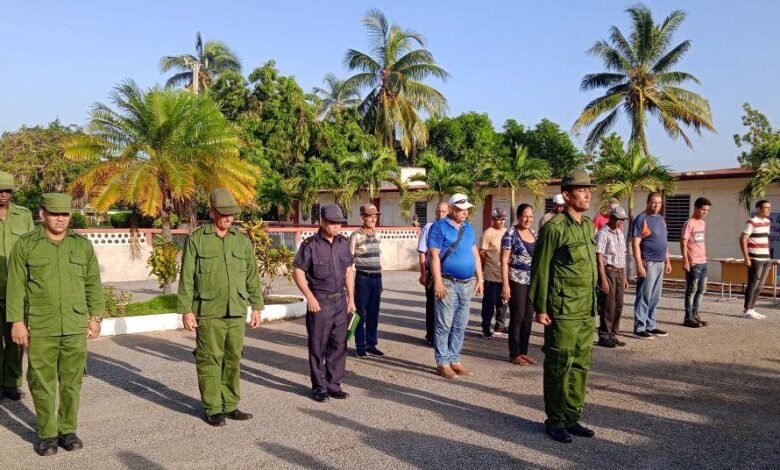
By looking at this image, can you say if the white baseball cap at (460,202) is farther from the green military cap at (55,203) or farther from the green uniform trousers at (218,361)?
the green military cap at (55,203)

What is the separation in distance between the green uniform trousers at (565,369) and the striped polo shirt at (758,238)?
21.7ft

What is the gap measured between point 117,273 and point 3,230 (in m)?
11.2

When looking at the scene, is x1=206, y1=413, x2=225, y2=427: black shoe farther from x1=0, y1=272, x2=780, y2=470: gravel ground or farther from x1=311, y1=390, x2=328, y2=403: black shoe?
x1=311, y1=390, x2=328, y2=403: black shoe

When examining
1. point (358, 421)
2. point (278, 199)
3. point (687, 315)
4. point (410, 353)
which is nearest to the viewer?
point (358, 421)

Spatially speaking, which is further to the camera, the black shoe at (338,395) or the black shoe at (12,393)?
the black shoe at (338,395)

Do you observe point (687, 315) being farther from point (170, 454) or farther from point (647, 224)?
point (170, 454)

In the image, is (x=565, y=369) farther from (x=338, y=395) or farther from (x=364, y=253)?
(x=364, y=253)

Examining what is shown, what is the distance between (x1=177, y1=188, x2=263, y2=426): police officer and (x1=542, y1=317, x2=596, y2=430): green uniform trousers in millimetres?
2405

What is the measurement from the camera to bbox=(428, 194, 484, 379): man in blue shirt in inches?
258

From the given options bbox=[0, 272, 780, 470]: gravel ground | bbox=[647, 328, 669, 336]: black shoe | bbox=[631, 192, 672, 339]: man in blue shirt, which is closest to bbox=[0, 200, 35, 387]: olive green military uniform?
bbox=[0, 272, 780, 470]: gravel ground

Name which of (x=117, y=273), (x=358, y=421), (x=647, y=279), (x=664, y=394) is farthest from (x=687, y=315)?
(x=117, y=273)

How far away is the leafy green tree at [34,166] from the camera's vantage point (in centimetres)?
2873

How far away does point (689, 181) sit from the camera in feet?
62.5

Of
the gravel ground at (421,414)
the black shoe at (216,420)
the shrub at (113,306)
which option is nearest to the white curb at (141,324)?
the shrub at (113,306)
